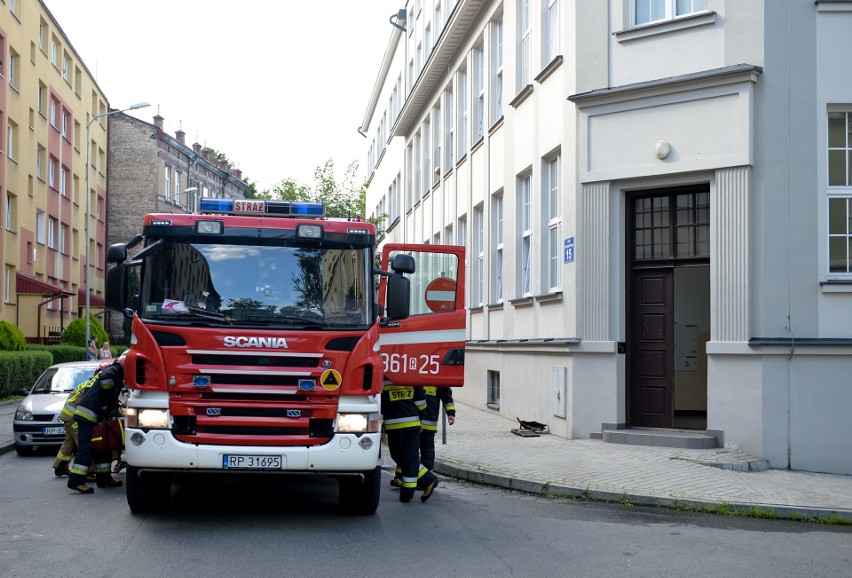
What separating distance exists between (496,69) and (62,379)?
38.0 ft

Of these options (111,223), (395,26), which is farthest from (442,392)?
(111,223)

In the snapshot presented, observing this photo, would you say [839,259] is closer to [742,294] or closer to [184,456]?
[742,294]

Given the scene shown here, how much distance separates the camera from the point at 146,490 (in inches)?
360

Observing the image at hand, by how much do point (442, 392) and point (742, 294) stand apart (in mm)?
4568

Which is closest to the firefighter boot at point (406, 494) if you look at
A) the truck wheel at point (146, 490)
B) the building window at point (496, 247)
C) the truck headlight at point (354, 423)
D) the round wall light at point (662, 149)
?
the truck headlight at point (354, 423)

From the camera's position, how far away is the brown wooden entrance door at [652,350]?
49.3 feet

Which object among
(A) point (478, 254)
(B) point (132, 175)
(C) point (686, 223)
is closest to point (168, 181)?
(B) point (132, 175)

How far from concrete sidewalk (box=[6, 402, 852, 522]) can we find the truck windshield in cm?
362

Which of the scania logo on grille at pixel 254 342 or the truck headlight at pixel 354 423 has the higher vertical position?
the scania logo on grille at pixel 254 342

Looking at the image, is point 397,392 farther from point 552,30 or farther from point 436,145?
point 436,145

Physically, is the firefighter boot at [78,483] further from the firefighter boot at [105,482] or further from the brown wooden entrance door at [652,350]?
the brown wooden entrance door at [652,350]

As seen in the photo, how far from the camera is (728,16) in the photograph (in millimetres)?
13961

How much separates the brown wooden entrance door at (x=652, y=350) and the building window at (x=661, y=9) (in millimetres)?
3752

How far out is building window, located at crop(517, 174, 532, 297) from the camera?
1948cm
